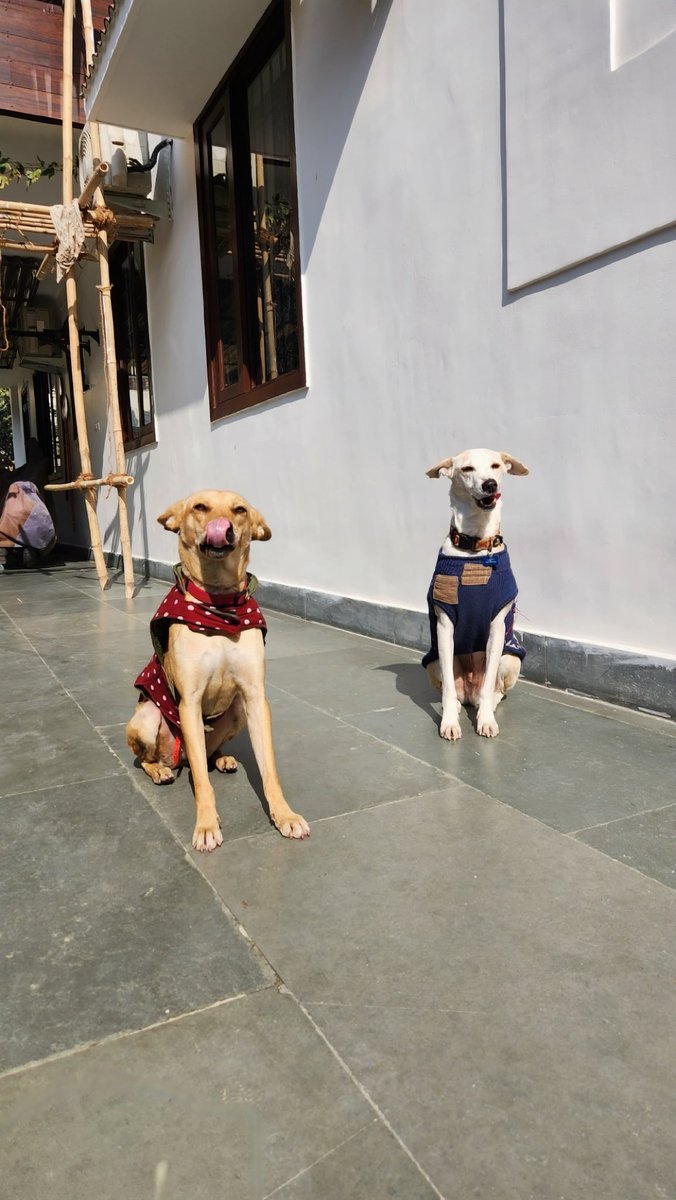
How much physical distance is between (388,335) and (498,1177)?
478cm

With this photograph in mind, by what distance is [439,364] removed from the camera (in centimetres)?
460

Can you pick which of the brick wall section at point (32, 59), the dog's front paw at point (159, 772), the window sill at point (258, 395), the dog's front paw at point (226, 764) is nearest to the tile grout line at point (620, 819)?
the dog's front paw at point (226, 764)

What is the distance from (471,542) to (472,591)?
0.23 meters

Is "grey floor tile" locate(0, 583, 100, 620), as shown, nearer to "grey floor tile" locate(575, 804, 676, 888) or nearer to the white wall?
the white wall

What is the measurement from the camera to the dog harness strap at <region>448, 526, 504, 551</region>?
328cm

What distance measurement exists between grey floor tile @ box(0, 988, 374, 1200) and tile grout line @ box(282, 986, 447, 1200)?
0.01 m

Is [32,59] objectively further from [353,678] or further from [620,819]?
[620,819]

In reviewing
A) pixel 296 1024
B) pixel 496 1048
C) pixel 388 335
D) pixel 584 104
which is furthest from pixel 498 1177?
pixel 388 335

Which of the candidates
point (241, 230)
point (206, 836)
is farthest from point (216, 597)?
point (241, 230)

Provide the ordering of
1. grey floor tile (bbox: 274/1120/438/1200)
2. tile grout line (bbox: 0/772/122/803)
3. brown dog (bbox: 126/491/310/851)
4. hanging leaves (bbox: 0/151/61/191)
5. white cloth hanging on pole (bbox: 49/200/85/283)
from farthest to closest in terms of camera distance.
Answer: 1. hanging leaves (bbox: 0/151/61/191)
2. white cloth hanging on pole (bbox: 49/200/85/283)
3. tile grout line (bbox: 0/772/122/803)
4. brown dog (bbox: 126/491/310/851)
5. grey floor tile (bbox: 274/1120/438/1200)

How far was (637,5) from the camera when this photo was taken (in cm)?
314

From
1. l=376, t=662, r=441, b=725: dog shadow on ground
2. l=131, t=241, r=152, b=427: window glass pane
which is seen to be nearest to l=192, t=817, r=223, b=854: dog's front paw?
l=376, t=662, r=441, b=725: dog shadow on ground

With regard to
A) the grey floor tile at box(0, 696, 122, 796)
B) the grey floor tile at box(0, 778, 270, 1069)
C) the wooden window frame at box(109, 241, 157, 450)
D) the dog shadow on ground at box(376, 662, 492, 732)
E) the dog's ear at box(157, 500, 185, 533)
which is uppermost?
the wooden window frame at box(109, 241, 157, 450)

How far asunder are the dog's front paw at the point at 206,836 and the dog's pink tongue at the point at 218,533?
868mm
